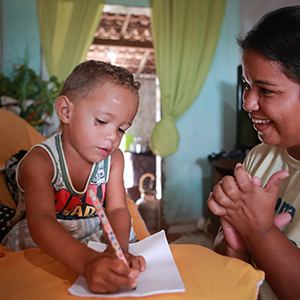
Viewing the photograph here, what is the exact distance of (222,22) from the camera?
3.38m

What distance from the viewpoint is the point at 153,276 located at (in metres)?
0.55

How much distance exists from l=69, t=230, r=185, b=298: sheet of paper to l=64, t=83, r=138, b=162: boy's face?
0.31m

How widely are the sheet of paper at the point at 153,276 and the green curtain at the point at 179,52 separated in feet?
8.33

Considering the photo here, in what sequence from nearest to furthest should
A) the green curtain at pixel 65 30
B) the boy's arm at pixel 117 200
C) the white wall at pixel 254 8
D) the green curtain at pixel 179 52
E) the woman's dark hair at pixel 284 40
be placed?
1. the woman's dark hair at pixel 284 40
2. the boy's arm at pixel 117 200
3. the white wall at pixel 254 8
4. the green curtain at pixel 65 30
5. the green curtain at pixel 179 52

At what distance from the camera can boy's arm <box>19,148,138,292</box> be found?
0.48 m

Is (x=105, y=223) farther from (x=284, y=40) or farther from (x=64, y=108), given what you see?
(x=284, y=40)

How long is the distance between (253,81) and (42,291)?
79 centimetres

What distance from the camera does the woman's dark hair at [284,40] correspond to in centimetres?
73

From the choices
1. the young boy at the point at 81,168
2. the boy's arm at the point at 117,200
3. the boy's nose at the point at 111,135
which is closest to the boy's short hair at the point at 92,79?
the young boy at the point at 81,168

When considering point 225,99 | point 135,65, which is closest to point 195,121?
point 225,99

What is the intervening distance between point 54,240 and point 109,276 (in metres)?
0.20

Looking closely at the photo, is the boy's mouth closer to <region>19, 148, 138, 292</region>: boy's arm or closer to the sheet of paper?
<region>19, 148, 138, 292</region>: boy's arm

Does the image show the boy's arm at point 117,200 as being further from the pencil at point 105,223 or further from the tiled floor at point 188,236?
the tiled floor at point 188,236

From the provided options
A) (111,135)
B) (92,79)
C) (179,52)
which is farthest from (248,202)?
(179,52)
